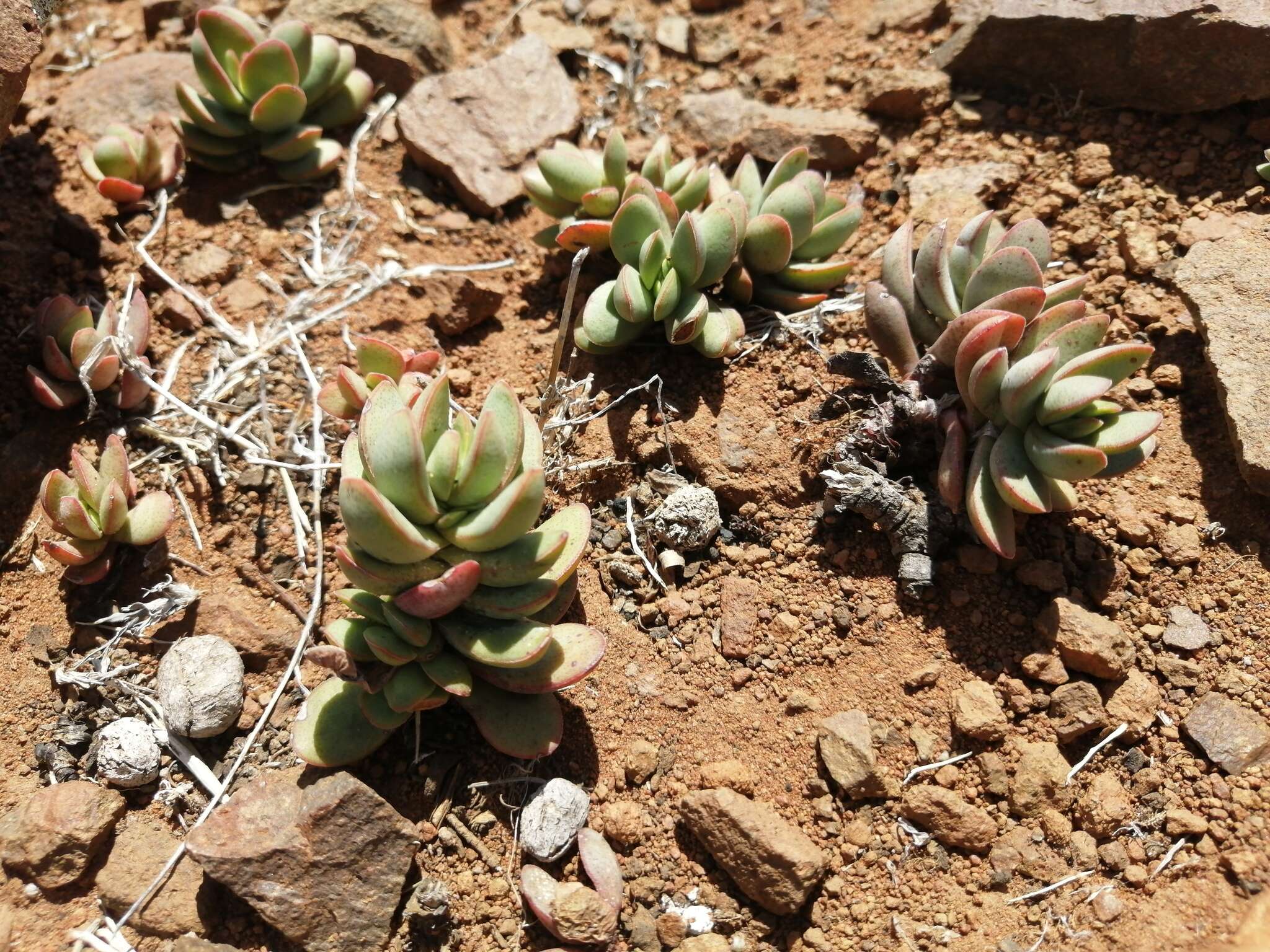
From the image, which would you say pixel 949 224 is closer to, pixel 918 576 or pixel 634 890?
pixel 918 576

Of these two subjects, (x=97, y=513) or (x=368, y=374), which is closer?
(x=97, y=513)

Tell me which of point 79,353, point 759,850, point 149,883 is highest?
point 79,353

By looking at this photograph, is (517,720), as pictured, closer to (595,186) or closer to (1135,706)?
(1135,706)

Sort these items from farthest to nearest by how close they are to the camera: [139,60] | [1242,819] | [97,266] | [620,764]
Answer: [139,60] < [97,266] < [620,764] < [1242,819]

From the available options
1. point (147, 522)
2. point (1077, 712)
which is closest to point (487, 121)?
point (147, 522)

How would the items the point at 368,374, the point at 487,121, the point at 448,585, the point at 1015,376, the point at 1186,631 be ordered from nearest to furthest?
the point at 448,585 < the point at 1015,376 < the point at 1186,631 < the point at 368,374 < the point at 487,121

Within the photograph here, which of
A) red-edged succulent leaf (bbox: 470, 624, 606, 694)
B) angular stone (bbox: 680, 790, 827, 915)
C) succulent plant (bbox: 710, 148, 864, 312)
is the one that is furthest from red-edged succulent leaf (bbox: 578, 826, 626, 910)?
succulent plant (bbox: 710, 148, 864, 312)

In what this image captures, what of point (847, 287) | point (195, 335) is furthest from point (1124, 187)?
point (195, 335)
